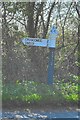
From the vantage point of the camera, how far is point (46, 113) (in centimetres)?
695

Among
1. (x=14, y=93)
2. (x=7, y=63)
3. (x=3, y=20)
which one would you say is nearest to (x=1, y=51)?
(x=7, y=63)

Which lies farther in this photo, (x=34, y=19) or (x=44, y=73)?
(x=34, y=19)

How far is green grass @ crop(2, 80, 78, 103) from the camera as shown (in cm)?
737

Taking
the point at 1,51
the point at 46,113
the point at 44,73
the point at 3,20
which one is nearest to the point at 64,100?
the point at 46,113

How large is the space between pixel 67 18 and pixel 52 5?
71 cm

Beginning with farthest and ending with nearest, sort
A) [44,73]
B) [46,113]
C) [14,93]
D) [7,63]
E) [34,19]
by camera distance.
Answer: [34,19]
[44,73]
[7,63]
[14,93]
[46,113]

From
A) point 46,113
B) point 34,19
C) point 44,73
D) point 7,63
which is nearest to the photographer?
point 46,113

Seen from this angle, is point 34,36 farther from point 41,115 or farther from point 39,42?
point 41,115

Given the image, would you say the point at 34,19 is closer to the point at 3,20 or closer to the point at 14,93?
the point at 3,20

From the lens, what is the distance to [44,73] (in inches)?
357

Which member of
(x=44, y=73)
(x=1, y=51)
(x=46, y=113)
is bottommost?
(x=46, y=113)

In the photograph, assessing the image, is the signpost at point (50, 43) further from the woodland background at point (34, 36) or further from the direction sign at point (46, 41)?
the woodland background at point (34, 36)

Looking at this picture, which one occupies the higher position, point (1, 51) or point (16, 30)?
point (16, 30)

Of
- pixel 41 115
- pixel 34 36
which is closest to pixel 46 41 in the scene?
pixel 34 36
